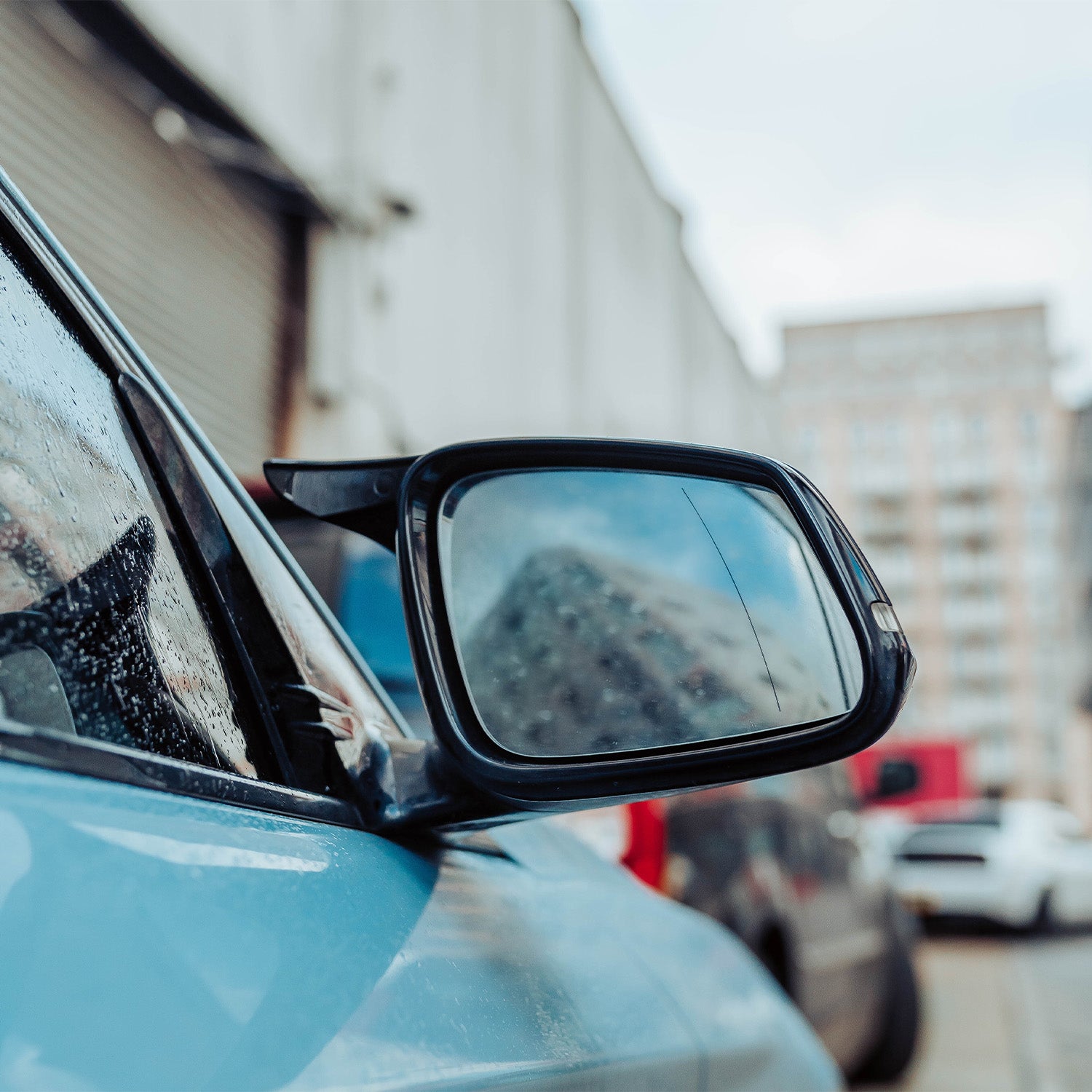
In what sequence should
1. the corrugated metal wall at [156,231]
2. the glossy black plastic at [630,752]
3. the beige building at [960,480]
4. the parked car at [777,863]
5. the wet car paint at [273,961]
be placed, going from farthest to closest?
the beige building at [960,480]
the corrugated metal wall at [156,231]
the parked car at [777,863]
the glossy black plastic at [630,752]
the wet car paint at [273,961]

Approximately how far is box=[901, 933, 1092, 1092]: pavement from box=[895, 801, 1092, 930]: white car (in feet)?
1.83

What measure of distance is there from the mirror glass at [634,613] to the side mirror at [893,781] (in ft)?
18.0

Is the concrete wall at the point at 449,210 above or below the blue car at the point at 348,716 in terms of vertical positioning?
above

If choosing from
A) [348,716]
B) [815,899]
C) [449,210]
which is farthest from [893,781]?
[449,210]

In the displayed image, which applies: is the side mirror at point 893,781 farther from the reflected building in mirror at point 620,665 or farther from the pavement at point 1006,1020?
the reflected building in mirror at point 620,665

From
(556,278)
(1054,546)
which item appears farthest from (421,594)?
(1054,546)

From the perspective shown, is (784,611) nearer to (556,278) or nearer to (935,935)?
(556,278)

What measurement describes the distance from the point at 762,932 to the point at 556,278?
33.4 ft

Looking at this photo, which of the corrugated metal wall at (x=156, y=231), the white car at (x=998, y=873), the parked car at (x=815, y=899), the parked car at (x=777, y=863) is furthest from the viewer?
the white car at (x=998, y=873)

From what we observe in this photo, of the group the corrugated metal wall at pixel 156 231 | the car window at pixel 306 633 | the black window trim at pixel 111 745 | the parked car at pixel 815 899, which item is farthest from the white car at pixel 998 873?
the black window trim at pixel 111 745

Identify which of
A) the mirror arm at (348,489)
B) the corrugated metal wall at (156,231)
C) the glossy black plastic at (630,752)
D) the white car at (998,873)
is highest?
the corrugated metal wall at (156,231)

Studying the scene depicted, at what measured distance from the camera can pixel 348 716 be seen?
117 cm

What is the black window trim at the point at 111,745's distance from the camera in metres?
0.78

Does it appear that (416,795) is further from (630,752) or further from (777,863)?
(777,863)
